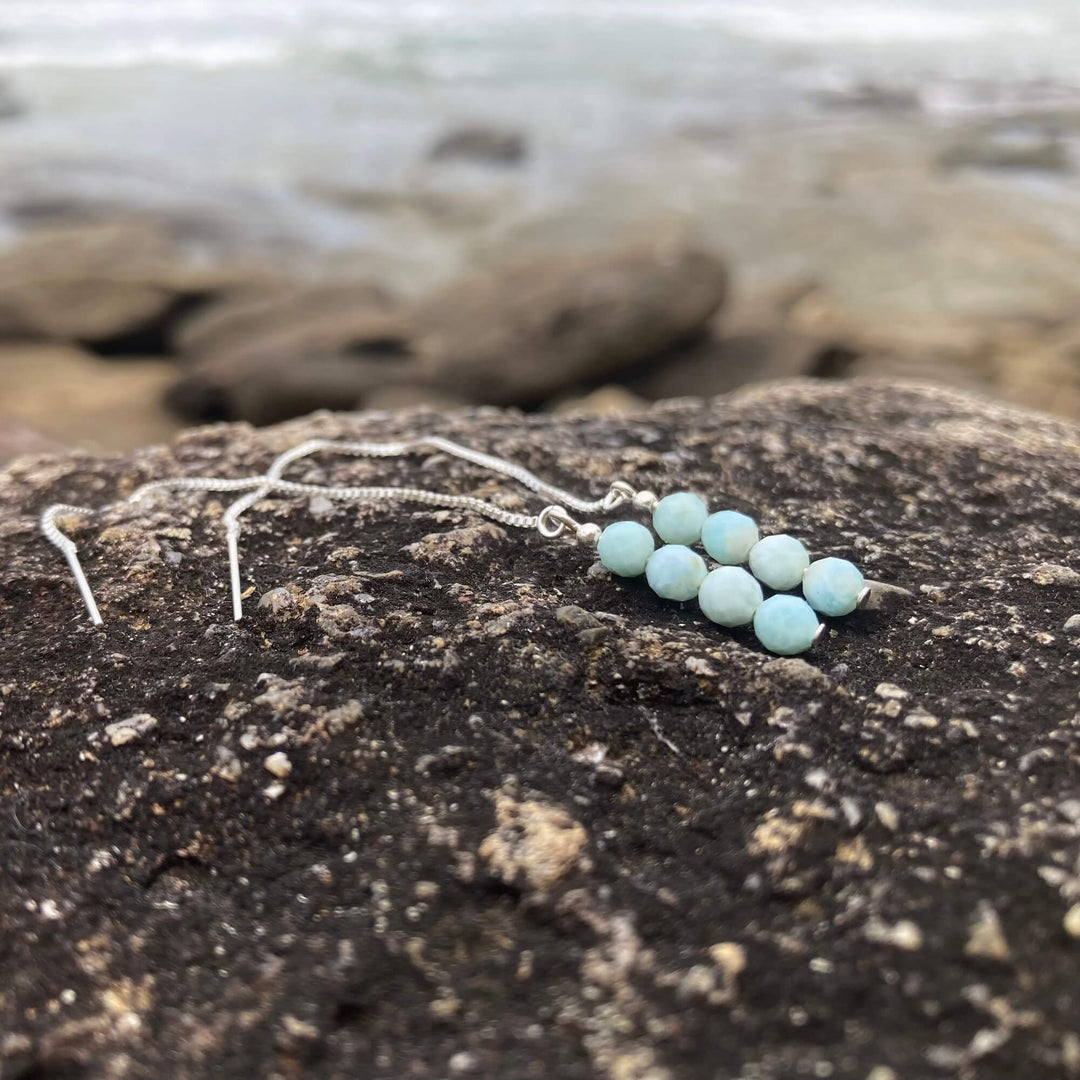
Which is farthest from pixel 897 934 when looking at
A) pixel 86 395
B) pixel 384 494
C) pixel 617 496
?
pixel 86 395

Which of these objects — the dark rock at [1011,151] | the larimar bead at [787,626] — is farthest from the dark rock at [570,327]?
the dark rock at [1011,151]

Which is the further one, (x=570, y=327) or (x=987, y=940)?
(x=570, y=327)

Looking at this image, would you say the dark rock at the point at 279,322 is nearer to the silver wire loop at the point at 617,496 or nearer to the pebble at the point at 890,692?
the silver wire loop at the point at 617,496

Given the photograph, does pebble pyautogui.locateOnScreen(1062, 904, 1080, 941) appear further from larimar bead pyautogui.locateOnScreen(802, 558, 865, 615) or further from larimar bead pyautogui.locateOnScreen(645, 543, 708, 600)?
larimar bead pyautogui.locateOnScreen(645, 543, 708, 600)

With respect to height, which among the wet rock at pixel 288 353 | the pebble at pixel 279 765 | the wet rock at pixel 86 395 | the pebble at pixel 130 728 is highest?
the pebble at pixel 279 765

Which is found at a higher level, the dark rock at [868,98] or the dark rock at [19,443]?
the dark rock at [868,98]

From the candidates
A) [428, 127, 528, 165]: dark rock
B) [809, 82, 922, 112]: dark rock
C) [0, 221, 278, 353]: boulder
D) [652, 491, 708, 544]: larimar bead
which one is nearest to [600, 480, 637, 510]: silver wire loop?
[652, 491, 708, 544]: larimar bead

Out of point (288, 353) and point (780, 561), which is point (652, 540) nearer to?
point (780, 561)
